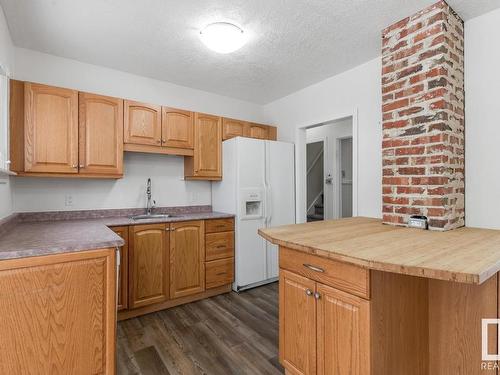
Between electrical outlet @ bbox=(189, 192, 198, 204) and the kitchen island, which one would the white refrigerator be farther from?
the kitchen island

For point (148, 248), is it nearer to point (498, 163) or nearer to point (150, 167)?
point (150, 167)

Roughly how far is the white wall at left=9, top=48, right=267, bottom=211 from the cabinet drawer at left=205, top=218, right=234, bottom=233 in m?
0.60

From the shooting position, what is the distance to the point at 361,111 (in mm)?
2725

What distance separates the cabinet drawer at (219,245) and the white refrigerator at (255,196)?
0.09m

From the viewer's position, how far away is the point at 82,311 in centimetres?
153

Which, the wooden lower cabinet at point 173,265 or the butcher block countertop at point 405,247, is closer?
the butcher block countertop at point 405,247

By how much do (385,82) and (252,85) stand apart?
5.59ft

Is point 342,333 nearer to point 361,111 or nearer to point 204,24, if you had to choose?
point 361,111

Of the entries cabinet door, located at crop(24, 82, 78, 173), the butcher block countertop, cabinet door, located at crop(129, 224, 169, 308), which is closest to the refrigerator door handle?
cabinet door, located at crop(129, 224, 169, 308)

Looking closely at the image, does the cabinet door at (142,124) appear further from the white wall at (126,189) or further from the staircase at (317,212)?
the staircase at (317,212)

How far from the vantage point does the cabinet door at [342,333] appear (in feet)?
3.86

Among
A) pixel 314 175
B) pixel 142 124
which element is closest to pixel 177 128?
pixel 142 124

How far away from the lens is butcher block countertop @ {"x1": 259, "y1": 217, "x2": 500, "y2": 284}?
3.20 ft

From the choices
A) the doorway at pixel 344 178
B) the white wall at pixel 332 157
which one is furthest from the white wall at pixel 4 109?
the doorway at pixel 344 178
